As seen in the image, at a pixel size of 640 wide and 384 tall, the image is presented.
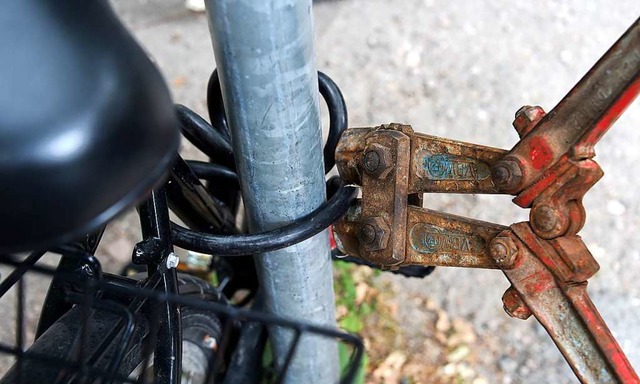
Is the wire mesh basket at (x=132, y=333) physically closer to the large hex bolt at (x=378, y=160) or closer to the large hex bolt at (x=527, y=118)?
the large hex bolt at (x=378, y=160)

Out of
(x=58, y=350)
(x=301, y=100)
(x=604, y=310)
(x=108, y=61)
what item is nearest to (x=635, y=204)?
(x=604, y=310)

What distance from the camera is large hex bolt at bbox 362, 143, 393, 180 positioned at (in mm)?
1024

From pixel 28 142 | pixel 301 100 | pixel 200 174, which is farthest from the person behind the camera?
pixel 200 174

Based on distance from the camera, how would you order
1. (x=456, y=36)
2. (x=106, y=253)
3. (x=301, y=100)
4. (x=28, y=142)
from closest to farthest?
1. (x=28, y=142)
2. (x=301, y=100)
3. (x=106, y=253)
4. (x=456, y=36)

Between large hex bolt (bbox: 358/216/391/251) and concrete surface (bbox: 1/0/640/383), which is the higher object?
large hex bolt (bbox: 358/216/391/251)

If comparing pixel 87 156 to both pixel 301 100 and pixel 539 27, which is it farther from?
pixel 539 27

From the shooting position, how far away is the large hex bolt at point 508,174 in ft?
3.03

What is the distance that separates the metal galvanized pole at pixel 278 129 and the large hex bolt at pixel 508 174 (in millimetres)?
271

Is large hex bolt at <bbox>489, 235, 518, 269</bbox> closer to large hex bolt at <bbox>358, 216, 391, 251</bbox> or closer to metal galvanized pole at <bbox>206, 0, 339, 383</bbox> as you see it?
large hex bolt at <bbox>358, 216, 391, 251</bbox>

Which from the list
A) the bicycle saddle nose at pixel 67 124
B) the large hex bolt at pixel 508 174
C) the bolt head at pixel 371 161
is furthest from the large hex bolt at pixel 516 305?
the bicycle saddle nose at pixel 67 124

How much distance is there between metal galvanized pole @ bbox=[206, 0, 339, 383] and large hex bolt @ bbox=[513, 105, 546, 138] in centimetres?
29

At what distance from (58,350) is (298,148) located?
45cm

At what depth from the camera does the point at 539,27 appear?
2996 mm

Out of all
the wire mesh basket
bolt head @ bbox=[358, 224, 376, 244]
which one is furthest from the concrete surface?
bolt head @ bbox=[358, 224, 376, 244]
